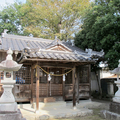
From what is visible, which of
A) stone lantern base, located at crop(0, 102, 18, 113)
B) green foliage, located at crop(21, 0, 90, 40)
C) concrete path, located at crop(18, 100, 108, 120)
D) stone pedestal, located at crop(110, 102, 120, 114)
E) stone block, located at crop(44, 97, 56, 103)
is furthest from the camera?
green foliage, located at crop(21, 0, 90, 40)

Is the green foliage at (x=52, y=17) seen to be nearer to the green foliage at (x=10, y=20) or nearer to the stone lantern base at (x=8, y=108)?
the green foliage at (x=10, y=20)

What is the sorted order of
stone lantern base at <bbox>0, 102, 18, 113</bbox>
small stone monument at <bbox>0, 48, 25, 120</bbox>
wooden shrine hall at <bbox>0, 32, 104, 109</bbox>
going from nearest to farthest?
1. small stone monument at <bbox>0, 48, 25, 120</bbox>
2. stone lantern base at <bbox>0, 102, 18, 113</bbox>
3. wooden shrine hall at <bbox>0, 32, 104, 109</bbox>

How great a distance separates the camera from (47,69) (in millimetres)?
A: 12250

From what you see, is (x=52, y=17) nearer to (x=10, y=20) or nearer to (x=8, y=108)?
(x=10, y=20)

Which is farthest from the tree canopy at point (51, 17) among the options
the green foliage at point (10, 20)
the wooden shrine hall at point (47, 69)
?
the wooden shrine hall at point (47, 69)

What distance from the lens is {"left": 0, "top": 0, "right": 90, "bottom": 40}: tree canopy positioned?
22891 millimetres

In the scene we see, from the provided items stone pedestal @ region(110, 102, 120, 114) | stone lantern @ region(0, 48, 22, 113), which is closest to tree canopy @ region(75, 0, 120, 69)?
stone pedestal @ region(110, 102, 120, 114)

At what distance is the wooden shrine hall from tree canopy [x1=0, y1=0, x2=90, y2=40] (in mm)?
8925

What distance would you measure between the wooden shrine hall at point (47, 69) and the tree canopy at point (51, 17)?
8925 millimetres

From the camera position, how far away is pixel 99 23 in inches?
460

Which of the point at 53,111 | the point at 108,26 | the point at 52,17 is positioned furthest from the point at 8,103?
the point at 52,17

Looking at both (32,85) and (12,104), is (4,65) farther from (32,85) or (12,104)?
(32,85)

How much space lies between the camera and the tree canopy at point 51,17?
22891mm

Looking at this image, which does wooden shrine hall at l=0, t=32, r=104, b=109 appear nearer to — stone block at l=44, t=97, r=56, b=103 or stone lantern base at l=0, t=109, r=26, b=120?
stone block at l=44, t=97, r=56, b=103
